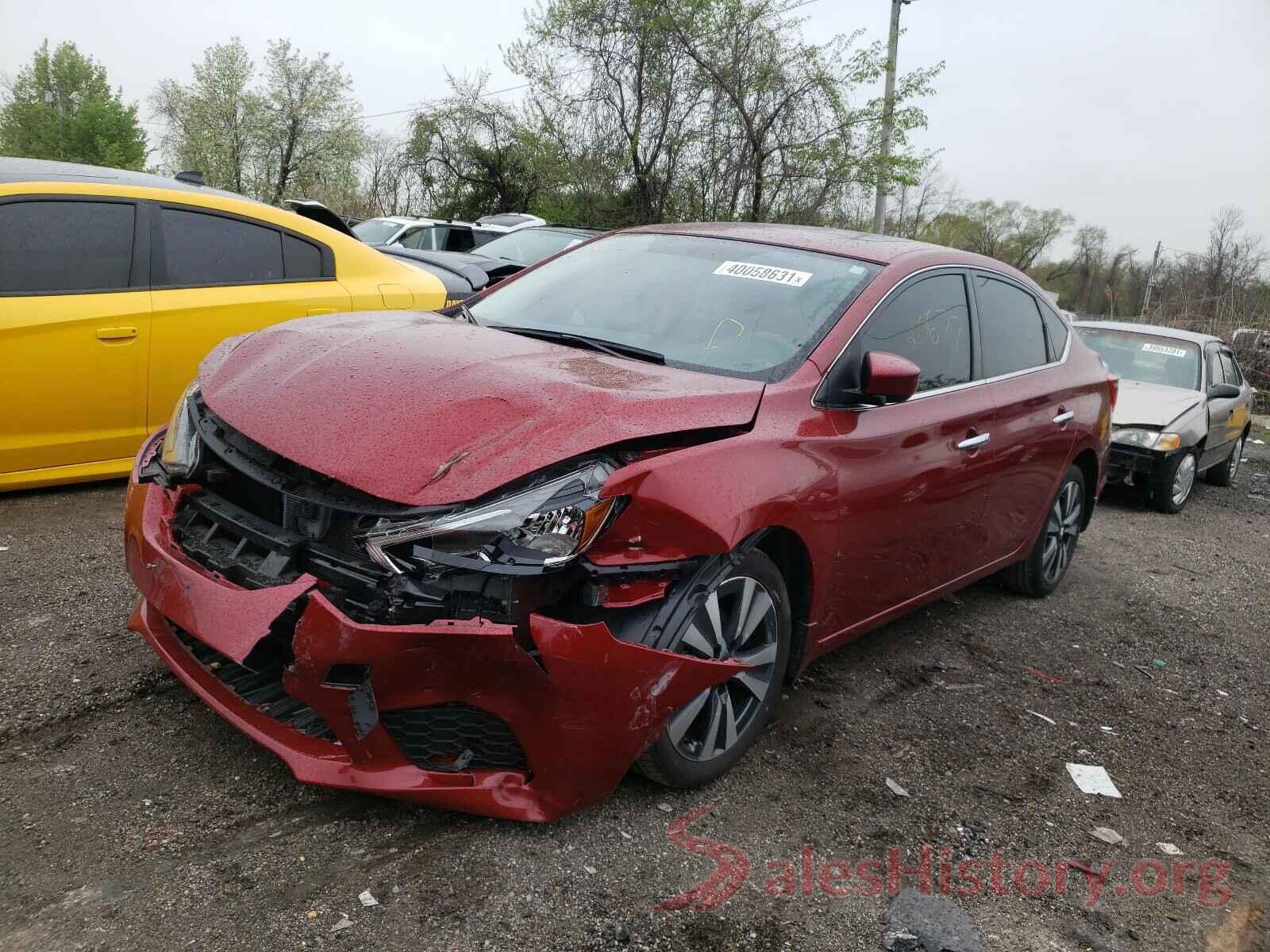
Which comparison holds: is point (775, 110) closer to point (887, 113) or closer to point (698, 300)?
point (887, 113)

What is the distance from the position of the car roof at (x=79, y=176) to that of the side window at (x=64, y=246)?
0.43ft

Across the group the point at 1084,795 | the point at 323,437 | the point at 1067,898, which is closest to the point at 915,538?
the point at 1084,795

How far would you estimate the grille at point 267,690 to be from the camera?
8.14 ft

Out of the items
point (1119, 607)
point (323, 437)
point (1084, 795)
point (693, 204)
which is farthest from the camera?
point (693, 204)

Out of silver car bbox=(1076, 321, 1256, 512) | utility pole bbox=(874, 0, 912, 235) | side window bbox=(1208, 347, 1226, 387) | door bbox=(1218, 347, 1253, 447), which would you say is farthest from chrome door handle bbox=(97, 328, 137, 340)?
utility pole bbox=(874, 0, 912, 235)

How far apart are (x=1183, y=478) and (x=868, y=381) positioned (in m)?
6.80

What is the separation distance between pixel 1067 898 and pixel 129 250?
478 centimetres

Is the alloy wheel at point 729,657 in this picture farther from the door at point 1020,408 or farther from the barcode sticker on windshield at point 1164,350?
the barcode sticker on windshield at point 1164,350

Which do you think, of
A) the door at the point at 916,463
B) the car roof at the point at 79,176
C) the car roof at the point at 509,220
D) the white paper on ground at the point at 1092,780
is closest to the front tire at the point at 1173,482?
the door at the point at 916,463

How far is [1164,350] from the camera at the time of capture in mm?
9703

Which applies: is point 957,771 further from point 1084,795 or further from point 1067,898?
point 1067,898

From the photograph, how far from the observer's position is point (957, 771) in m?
3.42

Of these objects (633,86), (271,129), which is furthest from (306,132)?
(633,86)

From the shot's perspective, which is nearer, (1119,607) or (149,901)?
(149,901)
